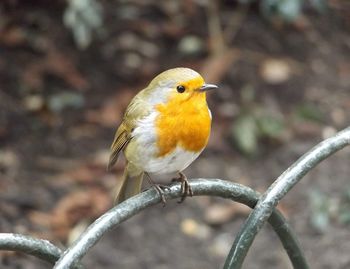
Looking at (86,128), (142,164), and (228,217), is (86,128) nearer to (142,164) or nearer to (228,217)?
(228,217)

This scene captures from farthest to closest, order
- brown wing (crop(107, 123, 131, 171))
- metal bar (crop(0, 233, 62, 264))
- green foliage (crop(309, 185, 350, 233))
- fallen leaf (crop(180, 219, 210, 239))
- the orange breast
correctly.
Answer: fallen leaf (crop(180, 219, 210, 239)) → green foliage (crop(309, 185, 350, 233)) → brown wing (crop(107, 123, 131, 171)) → the orange breast → metal bar (crop(0, 233, 62, 264))

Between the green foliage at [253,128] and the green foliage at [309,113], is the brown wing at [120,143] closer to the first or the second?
the green foliage at [253,128]

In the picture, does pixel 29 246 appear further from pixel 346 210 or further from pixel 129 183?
pixel 346 210

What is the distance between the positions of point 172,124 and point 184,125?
Answer: 0.06 m

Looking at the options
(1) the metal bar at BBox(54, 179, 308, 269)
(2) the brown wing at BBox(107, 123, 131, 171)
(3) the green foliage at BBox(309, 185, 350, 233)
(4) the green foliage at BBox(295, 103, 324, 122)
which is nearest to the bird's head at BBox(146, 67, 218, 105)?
(2) the brown wing at BBox(107, 123, 131, 171)

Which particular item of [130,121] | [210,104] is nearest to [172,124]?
[130,121]

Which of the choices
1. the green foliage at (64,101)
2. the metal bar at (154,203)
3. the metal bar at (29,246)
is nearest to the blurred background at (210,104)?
the green foliage at (64,101)

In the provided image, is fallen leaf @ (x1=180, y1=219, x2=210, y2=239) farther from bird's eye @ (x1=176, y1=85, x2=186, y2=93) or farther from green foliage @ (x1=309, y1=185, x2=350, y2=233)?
bird's eye @ (x1=176, y1=85, x2=186, y2=93)

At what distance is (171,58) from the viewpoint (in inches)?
219

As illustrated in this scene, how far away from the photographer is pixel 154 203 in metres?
2.18

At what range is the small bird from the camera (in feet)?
9.40

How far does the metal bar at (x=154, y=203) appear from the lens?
1.80 metres

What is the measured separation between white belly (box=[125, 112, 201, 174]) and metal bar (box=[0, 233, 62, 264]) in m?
1.04

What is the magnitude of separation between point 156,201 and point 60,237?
224 cm
